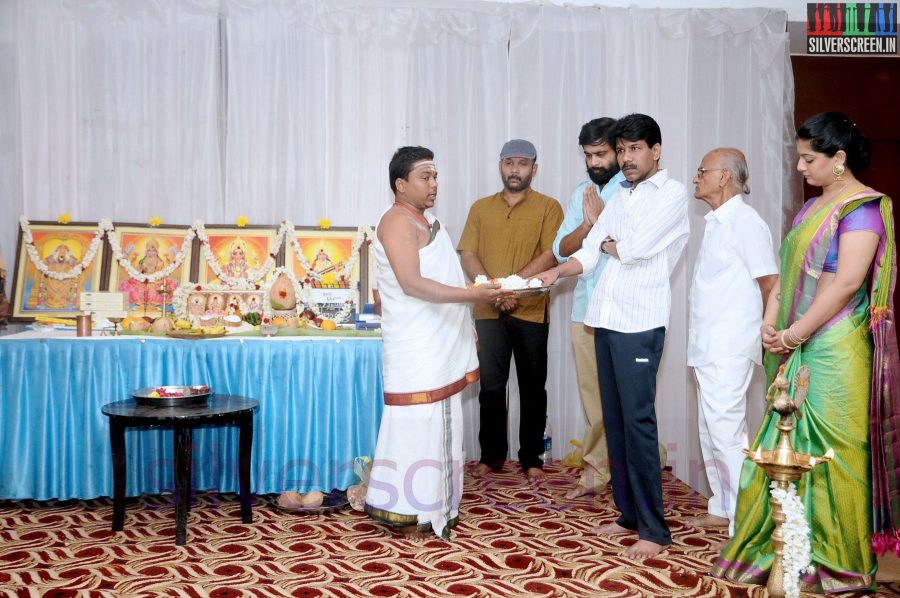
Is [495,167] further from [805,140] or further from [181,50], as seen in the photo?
[805,140]

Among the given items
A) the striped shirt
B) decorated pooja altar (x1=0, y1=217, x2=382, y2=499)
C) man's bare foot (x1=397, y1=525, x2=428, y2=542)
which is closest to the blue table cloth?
decorated pooja altar (x1=0, y1=217, x2=382, y2=499)

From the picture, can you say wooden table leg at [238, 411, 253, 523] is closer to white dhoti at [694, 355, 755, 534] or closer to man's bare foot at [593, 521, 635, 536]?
man's bare foot at [593, 521, 635, 536]

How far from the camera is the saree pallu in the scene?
302cm

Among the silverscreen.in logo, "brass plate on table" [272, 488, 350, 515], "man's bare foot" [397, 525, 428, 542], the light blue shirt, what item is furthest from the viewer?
the silverscreen.in logo

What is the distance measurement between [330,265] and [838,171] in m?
3.09

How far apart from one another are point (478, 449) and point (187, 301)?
2126 millimetres

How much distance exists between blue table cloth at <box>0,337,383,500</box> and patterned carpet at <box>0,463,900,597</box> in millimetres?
196

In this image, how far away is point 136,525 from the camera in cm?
400

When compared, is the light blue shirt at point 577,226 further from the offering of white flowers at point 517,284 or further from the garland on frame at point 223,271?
the garland on frame at point 223,271

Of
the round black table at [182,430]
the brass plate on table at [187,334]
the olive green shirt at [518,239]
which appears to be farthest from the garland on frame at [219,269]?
the round black table at [182,430]

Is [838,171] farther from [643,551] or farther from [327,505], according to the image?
[327,505]

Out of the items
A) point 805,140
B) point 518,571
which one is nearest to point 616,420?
point 518,571

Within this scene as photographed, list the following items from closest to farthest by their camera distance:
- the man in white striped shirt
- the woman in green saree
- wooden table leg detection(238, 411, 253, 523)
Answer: the woman in green saree < the man in white striped shirt < wooden table leg detection(238, 411, 253, 523)

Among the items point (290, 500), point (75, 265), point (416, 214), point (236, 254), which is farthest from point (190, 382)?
point (416, 214)
